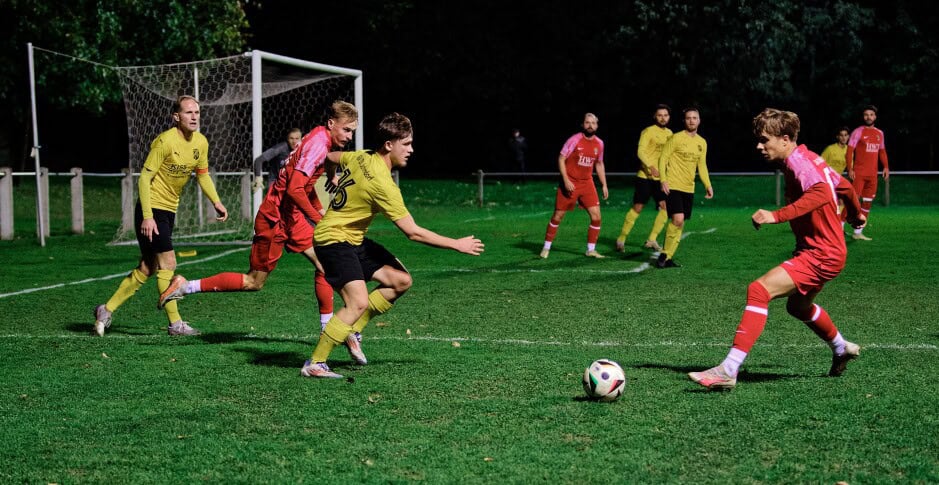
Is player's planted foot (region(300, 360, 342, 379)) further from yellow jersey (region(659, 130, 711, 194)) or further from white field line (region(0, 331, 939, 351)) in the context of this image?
yellow jersey (region(659, 130, 711, 194))

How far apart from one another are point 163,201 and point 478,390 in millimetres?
3940

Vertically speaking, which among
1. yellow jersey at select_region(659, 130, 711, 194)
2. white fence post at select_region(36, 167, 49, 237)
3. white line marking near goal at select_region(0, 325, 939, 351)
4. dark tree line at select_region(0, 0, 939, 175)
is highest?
dark tree line at select_region(0, 0, 939, 175)

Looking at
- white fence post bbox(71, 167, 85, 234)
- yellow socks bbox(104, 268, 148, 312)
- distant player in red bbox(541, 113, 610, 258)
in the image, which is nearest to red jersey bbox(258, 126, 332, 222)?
yellow socks bbox(104, 268, 148, 312)

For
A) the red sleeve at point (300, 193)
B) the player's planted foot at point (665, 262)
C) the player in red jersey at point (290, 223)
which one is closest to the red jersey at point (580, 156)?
the player's planted foot at point (665, 262)

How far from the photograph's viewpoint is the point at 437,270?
13672 mm

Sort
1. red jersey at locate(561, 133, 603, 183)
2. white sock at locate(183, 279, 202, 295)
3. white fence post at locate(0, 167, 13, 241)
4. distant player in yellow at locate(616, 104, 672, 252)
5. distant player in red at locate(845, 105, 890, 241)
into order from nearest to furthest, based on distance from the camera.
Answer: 1. white sock at locate(183, 279, 202, 295)
2. red jersey at locate(561, 133, 603, 183)
3. distant player in yellow at locate(616, 104, 672, 252)
4. white fence post at locate(0, 167, 13, 241)
5. distant player in red at locate(845, 105, 890, 241)

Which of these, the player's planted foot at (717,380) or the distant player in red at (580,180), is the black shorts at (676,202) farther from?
the player's planted foot at (717,380)

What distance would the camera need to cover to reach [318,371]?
690cm

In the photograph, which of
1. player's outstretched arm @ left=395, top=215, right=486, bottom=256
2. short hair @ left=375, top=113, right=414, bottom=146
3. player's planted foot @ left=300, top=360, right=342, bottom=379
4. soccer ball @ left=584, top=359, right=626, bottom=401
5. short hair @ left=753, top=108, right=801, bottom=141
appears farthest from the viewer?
player's planted foot @ left=300, top=360, right=342, bottom=379

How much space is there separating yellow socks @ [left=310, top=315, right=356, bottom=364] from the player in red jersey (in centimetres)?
136

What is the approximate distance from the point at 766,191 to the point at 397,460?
2988 centimetres

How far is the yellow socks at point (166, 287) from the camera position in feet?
28.7

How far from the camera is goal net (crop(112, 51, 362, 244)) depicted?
706 inches

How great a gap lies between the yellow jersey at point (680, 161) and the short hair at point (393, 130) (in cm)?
770
